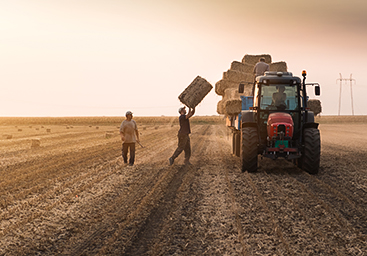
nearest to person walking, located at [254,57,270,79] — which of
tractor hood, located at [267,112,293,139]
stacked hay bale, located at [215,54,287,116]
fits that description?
tractor hood, located at [267,112,293,139]

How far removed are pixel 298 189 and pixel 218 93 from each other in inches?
505

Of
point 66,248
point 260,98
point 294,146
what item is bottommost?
point 66,248

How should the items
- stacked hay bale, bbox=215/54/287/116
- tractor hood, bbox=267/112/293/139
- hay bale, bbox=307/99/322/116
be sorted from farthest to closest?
stacked hay bale, bbox=215/54/287/116, hay bale, bbox=307/99/322/116, tractor hood, bbox=267/112/293/139

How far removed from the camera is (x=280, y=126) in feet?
32.5

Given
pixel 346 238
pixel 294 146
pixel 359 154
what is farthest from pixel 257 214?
pixel 359 154

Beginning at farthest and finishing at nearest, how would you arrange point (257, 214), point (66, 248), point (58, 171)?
point (58, 171)
point (257, 214)
point (66, 248)

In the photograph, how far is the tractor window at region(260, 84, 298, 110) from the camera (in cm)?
A: 1054

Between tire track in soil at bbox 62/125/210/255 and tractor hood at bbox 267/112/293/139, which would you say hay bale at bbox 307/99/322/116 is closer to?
tractor hood at bbox 267/112/293/139

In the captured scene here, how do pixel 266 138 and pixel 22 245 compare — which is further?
pixel 266 138

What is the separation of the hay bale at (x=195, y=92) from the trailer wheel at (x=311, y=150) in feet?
14.4

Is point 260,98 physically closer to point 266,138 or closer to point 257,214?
point 266,138

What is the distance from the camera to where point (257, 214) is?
6.30 metres

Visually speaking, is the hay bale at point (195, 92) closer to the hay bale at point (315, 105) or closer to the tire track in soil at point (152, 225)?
the hay bale at point (315, 105)

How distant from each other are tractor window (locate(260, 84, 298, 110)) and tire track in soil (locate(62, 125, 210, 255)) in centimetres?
407
